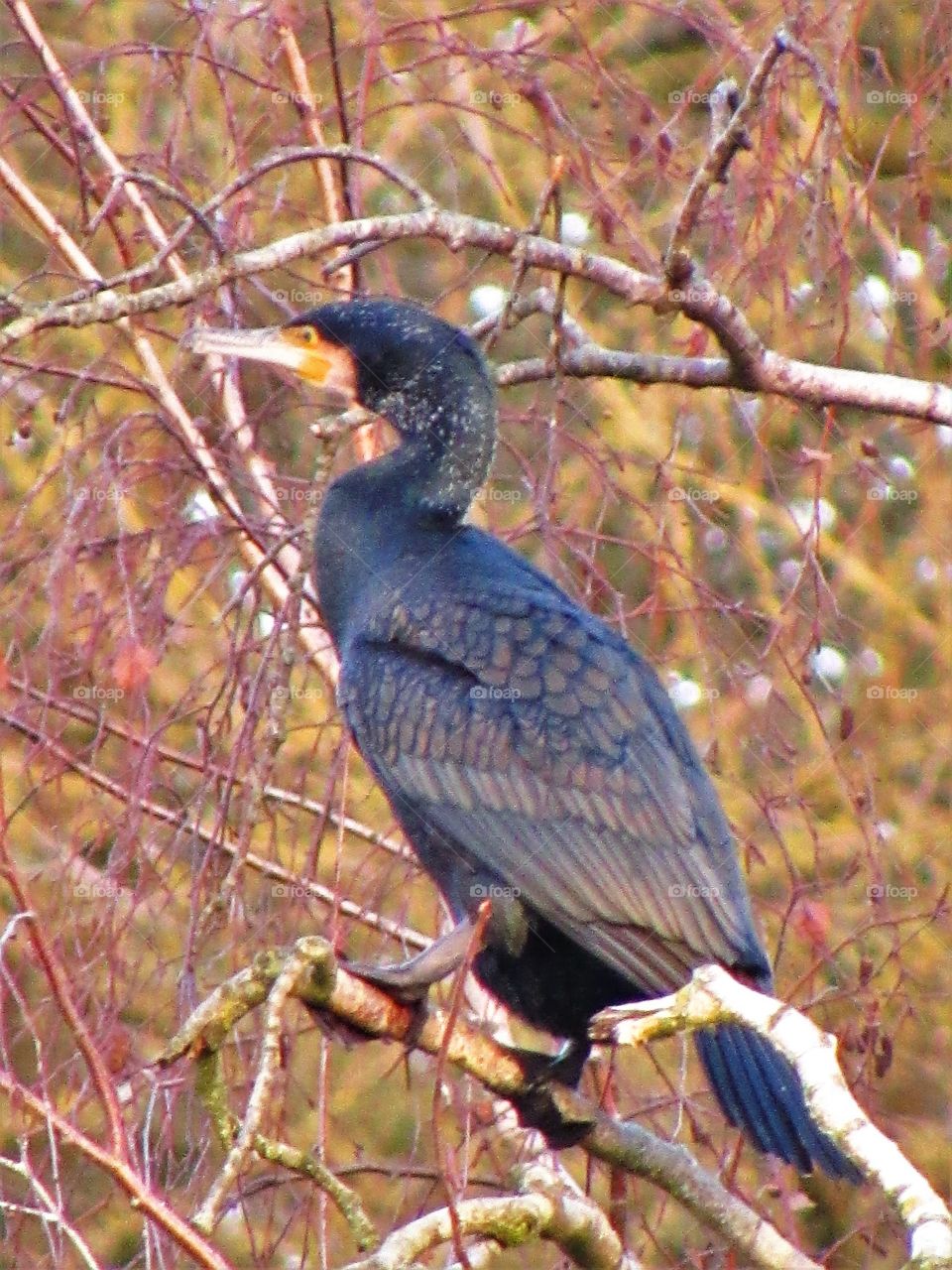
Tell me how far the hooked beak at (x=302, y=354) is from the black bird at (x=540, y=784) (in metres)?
0.02

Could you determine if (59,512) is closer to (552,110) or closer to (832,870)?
(552,110)

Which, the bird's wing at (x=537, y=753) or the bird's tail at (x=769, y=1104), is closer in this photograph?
the bird's tail at (x=769, y=1104)

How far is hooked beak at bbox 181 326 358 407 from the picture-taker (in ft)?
12.3

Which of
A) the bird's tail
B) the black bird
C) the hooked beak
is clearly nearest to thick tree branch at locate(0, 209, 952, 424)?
the hooked beak

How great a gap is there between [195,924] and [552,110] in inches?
66.2

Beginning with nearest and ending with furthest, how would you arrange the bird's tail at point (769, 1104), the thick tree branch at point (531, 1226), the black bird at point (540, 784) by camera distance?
the thick tree branch at point (531, 1226), the bird's tail at point (769, 1104), the black bird at point (540, 784)

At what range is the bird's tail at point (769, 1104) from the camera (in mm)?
3170

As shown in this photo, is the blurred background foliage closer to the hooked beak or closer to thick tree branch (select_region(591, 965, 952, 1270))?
the hooked beak

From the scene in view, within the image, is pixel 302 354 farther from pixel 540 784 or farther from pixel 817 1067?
pixel 817 1067

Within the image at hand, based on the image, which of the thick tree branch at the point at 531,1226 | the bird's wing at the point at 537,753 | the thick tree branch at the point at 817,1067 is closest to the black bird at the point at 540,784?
the bird's wing at the point at 537,753

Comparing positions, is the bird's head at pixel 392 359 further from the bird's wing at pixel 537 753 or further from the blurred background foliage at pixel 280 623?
the bird's wing at pixel 537 753

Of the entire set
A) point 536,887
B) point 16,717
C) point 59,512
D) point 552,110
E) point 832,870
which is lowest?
point 832,870

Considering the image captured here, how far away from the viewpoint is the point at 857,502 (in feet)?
25.0

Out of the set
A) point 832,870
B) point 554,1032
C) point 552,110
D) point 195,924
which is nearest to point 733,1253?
point 554,1032
